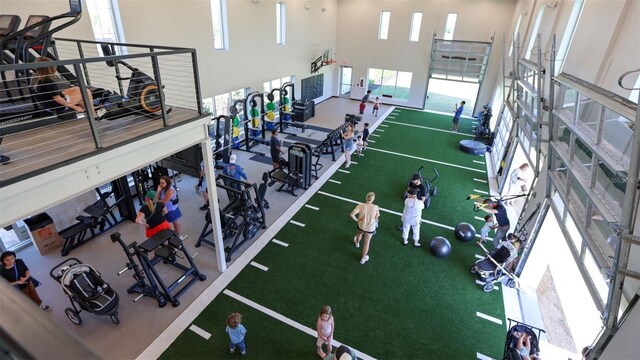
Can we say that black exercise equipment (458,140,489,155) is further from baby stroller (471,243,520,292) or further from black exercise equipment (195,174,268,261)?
black exercise equipment (195,174,268,261)

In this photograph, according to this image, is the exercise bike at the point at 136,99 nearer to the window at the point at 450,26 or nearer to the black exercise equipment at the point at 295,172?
the black exercise equipment at the point at 295,172

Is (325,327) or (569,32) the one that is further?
(569,32)

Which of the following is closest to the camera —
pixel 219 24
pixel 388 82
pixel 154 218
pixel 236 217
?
pixel 154 218

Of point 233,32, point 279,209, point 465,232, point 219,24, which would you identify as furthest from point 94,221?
point 465,232

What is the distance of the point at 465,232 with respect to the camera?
7457 millimetres

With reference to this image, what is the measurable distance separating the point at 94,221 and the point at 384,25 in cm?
1727

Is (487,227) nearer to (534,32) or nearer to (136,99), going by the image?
(534,32)

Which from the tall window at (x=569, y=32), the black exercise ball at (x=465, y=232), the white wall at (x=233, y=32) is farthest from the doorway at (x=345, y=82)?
the black exercise ball at (x=465, y=232)

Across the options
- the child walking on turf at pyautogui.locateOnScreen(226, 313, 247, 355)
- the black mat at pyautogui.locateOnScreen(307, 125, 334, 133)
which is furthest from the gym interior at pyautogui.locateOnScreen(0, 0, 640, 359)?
the black mat at pyautogui.locateOnScreen(307, 125, 334, 133)

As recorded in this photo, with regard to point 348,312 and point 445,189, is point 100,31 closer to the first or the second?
point 348,312

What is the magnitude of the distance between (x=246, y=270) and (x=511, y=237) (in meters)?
5.19

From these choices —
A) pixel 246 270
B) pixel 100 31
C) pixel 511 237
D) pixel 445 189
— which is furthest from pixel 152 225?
pixel 445 189

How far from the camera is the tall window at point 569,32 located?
6194 millimetres

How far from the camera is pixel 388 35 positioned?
59.8 ft
